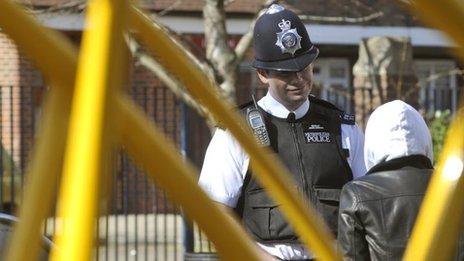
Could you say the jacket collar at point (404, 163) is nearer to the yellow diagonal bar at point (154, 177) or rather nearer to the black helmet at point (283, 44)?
the black helmet at point (283, 44)

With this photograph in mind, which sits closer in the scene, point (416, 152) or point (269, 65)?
point (416, 152)

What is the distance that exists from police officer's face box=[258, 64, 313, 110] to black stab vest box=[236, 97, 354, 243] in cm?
7

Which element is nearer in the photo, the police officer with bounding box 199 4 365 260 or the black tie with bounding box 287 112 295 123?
the police officer with bounding box 199 4 365 260

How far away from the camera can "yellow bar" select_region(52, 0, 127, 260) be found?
1414 mm

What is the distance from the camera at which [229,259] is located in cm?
165

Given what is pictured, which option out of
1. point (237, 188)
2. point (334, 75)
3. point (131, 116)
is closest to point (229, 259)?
point (131, 116)

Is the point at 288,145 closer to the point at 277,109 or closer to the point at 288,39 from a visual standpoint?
the point at 277,109

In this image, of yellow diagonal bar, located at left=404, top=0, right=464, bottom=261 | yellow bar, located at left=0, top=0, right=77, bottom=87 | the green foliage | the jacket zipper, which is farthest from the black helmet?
the green foliage

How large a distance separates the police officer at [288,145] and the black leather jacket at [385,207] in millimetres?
290

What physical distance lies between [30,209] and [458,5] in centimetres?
68

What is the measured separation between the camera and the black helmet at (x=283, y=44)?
4105mm

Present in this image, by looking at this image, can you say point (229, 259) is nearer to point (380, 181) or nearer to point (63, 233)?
point (63, 233)

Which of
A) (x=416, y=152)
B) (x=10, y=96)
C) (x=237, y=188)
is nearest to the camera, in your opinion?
(x=416, y=152)

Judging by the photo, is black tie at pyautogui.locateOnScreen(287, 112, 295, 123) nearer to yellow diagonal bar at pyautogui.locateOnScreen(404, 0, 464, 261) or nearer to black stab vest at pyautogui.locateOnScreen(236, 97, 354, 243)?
black stab vest at pyautogui.locateOnScreen(236, 97, 354, 243)
